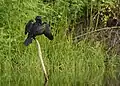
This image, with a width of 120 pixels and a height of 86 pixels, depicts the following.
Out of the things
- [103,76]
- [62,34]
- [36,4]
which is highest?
[36,4]

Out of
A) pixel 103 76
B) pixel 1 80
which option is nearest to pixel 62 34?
pixel 103 76

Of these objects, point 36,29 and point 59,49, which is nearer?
point 36,29

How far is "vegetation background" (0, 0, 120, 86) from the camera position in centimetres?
509

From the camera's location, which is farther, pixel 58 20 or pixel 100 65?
pixel 58 20

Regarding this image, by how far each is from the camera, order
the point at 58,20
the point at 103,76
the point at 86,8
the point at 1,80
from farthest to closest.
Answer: the point at 86,8 → the point at 58,20 → the point at 103,76 → the point at 1,80

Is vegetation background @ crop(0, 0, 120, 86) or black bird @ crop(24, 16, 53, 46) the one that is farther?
vegetation background @ crop(0, 0, 120, 86)

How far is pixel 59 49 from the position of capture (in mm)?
5668

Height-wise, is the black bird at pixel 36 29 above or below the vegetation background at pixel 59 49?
above

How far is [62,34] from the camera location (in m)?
6.00

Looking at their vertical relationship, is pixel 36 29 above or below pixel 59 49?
above

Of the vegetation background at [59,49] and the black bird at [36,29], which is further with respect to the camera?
the vegetation background at [59,49]

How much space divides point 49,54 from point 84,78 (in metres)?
0.70

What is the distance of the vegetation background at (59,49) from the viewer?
5090mm

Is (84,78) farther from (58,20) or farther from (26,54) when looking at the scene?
(58,20)
